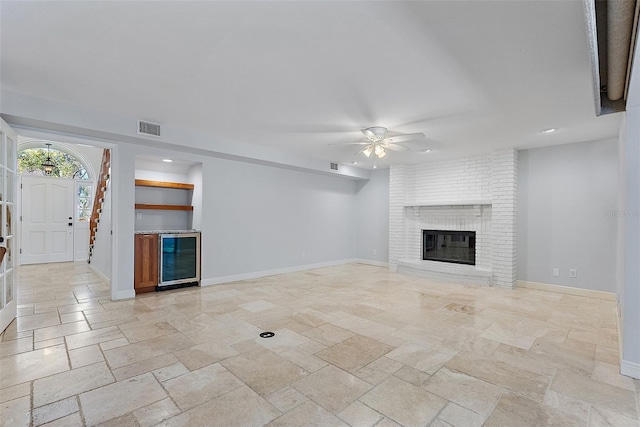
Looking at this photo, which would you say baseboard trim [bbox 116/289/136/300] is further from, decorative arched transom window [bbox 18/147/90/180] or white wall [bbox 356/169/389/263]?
white wall [bbox 356/169/389/263]

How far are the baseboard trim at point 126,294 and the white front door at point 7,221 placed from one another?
1055 millimetres

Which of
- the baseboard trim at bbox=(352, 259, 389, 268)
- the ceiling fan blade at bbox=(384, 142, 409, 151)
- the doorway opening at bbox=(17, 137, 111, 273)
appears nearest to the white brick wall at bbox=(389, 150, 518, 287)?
the baseboard trim at bbox=(352, 259, 389, 268)

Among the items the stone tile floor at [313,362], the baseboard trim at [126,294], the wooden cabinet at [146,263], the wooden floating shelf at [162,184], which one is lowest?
the stone tile floor at [313,362]

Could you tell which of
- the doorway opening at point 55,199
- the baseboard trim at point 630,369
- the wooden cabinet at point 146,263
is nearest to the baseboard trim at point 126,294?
the wooden cabinet at point 146,263

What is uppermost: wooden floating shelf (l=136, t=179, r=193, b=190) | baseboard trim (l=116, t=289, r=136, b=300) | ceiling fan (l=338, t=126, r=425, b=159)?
ceiling fan (l=338, t=126, r=425, b=159)

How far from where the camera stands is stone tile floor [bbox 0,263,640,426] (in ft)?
6.29

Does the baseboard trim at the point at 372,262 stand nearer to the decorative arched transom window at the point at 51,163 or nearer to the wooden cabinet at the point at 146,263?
the wooden cabinet at the point at 146,263

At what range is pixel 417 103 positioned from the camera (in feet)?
11.2

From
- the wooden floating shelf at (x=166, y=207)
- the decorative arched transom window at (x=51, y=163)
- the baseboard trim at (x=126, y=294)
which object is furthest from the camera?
the decorative arched transom window at (x=51, y=163)

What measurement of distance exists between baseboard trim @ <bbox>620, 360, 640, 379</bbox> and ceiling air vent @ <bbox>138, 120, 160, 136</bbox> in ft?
18.3

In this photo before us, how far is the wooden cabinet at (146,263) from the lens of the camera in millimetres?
4668

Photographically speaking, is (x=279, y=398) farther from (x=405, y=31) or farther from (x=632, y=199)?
(x=632, y=199)

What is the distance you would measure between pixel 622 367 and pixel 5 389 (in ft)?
15.2

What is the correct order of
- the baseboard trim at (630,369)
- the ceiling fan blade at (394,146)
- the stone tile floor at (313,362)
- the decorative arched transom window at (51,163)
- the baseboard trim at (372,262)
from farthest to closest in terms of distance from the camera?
the baseboard trim at (372,262) → the decorative arched transom window at (51,163) → the ceiling fan blade at (394,146) → the baseboard trim at (630,369) → the stone tile floor at (313,362)
